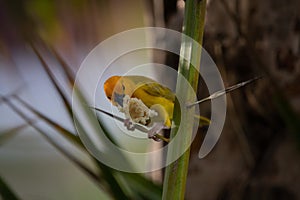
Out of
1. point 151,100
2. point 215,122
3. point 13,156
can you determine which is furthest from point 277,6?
point 13,156

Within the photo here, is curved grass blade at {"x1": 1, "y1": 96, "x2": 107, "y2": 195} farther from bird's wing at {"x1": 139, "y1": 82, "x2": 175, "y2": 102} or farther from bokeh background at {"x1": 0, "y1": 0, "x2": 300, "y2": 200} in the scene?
bird's wing at {"x1": 139, "y1": 82, "x2": 175, "y2": 102}

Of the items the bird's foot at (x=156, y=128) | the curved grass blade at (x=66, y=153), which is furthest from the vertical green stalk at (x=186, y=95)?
the curved grass blade at (x=66, y=153)

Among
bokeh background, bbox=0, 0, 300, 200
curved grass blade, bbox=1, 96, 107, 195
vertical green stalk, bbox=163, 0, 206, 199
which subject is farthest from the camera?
bokeh background, bbox=0, 0, 300, 200

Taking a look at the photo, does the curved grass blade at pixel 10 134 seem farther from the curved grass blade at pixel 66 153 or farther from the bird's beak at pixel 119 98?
the bird's beak at pixel 119 98

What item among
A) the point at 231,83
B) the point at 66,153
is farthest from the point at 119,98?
the point at 231,83

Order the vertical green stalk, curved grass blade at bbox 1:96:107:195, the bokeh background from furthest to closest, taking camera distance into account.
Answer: the bokeh background → curved grass blade at bbox 1:96:107:195 → the vertical green stalk

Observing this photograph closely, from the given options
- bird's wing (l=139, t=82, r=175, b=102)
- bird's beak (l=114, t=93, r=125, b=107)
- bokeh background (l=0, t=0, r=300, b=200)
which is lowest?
bokeh background (l=0, t=0, r=300, b=200)

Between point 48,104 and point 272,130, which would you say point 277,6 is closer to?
point 272,130

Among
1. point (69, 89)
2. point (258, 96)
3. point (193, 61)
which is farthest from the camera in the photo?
point (258, 96)

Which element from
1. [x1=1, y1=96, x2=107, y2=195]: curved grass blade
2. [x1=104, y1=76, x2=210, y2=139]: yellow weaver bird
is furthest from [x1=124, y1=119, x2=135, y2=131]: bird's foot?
[x1=1, y1=96, x2=107, y2=195]: curved grass blade
